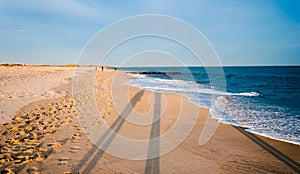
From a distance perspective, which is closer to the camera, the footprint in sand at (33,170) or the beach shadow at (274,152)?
the footprint in sand at (33,170)

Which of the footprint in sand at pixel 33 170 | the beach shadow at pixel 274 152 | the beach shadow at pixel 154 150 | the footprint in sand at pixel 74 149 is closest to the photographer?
the footprint in sand at pixel 33 170

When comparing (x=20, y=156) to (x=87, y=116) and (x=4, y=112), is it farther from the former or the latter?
(x=4, y=112)

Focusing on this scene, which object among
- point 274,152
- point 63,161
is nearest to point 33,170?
point 63,161

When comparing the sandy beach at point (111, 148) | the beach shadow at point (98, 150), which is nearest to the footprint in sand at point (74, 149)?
the sandy beach at point (111, 148)

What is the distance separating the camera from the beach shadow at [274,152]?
12.5 ft

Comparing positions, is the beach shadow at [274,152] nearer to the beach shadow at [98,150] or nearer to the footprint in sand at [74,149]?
the beach shadow at [98,150]

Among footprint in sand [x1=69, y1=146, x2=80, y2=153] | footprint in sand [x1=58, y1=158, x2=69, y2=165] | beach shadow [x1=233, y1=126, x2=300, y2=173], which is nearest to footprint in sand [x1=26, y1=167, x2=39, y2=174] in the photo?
footprint in sand [x1=58, y1=158, x2=69, y2=165]

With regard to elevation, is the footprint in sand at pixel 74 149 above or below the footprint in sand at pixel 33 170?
above

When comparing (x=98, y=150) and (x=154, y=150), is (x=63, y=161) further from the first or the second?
(x=154, y=150)

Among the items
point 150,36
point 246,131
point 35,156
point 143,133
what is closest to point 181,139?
point 143,133

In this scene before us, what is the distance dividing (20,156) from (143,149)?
7.89ft

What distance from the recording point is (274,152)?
14.4ft

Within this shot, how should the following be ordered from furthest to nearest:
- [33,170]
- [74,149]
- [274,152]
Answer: [274,152]
[74,149]
[33,170]

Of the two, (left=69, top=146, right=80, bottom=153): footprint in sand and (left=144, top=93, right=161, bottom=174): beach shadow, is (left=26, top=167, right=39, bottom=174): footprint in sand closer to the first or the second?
(left=69, top=146, right=80, bottom=153): footprint in sand
